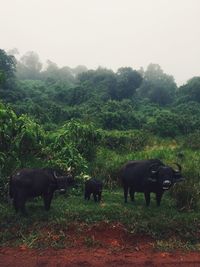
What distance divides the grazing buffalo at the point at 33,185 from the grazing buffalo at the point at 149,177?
2.52 metres

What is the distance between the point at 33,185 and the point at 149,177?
12.7 ft

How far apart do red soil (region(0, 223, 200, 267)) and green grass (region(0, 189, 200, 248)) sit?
0.77 feet

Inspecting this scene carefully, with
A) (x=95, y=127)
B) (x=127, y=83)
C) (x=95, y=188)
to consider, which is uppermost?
(x=127, y=83)

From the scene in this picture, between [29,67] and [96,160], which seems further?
[29,67]

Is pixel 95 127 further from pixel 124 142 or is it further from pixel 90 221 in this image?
pixel 90 221

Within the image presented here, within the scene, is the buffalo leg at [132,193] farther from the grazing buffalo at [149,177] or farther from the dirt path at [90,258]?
the dirt path at [90,258]

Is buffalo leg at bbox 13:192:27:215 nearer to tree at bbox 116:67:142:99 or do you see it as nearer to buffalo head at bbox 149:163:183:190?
buffalo head at bbox 149:163:183:190

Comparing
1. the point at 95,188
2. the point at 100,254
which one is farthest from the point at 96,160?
the point at 100,254

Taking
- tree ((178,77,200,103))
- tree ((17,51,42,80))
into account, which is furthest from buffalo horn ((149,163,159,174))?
tree ((17,51,42,80))

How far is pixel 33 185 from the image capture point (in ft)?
41.6

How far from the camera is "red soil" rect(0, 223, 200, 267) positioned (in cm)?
1010

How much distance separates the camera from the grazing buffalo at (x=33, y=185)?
12570 millimetres

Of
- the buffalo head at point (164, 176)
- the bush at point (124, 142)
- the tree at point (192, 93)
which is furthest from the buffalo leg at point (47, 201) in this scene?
the tree at point (192, 93)

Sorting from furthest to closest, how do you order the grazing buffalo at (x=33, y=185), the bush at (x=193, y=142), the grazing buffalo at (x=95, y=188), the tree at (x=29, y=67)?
the tree at (x=29, y=67), the bush at (x=193, y=142), the grazing buffalo at (x=95, y=188), the grazing buffalo at (x=33, y=185)
